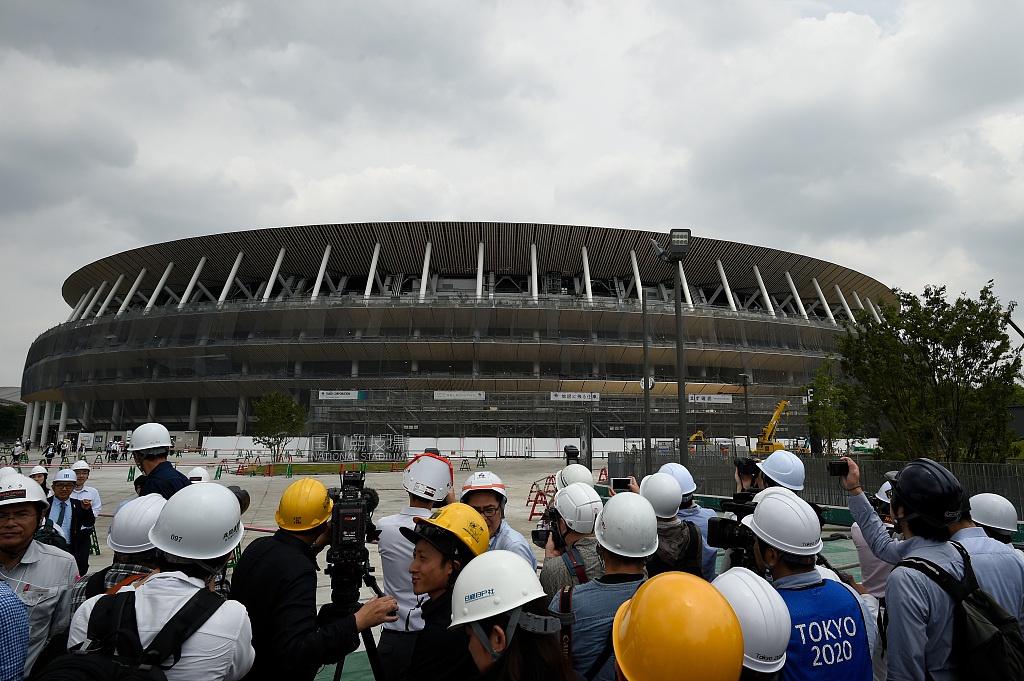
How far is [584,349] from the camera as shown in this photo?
51656mm

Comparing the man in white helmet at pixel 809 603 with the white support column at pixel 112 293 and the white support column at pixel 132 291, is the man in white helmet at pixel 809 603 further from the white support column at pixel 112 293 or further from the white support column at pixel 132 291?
the white support column at pixel 112 293

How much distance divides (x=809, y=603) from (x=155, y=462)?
4.81 meters

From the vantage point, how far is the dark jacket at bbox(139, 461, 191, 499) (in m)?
4.45

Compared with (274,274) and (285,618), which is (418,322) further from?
(285,618)

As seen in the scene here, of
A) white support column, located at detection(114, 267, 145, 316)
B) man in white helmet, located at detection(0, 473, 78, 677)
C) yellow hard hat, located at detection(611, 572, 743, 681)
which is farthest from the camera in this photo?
white support column, located at detection(114, 267, 145, 316)

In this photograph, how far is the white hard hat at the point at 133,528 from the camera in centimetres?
296

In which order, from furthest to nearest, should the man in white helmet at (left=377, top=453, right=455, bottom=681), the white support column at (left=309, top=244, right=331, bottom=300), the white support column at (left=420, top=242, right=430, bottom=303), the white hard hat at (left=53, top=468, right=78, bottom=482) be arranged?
the white support column at (left=309, top=244, right=331, bottom=300)
the white support column at (left=420, top=242, right=430, bottom=303)
the white hard hat at (left=53, top=468, right=78, bottom=482)
the man in white helmet at (left=377, top=453, right=455, bottom=681)

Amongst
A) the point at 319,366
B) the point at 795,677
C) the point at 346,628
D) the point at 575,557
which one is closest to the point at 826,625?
the point at 795,677

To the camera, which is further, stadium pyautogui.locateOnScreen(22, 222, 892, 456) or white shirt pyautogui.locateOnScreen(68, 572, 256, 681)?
stadium pyautogui.locateOnScreen(22, 222, 892, 456)

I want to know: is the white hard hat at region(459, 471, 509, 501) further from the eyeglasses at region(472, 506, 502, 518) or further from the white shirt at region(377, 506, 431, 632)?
the white shirt at region(377, 506, 431, 632)

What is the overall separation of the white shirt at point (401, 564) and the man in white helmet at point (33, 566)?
5.37 feet

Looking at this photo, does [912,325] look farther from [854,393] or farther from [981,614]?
[981,614]

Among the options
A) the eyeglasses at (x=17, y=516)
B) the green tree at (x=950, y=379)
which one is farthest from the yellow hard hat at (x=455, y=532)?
the green tree at (x=950, y=379)

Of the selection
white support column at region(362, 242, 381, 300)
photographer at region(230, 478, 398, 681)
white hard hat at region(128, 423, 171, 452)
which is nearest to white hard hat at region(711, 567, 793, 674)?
photographer at region(230, 478, 398, 681)
